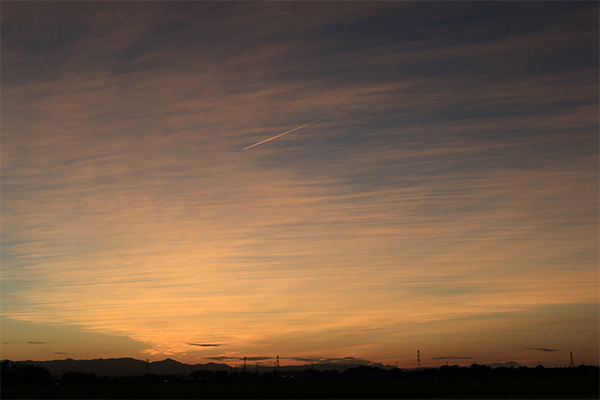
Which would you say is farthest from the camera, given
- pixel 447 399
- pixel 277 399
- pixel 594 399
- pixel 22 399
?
pixel 22 399

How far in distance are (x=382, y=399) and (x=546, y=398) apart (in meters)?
27.9

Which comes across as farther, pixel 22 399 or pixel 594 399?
pixel 22 399

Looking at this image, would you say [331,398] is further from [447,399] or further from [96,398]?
[96,398]

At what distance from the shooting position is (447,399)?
101 meters

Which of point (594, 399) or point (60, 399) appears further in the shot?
point (60, 399)

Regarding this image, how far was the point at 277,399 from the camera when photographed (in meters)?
109

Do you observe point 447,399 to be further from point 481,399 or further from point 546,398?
point 546,398

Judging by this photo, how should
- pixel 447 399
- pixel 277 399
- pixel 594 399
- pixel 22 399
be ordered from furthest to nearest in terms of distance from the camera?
pixel 22 399, pixel 277 399, pixel 447 399, pixel 594 399

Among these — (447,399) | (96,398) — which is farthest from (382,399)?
(96,398)

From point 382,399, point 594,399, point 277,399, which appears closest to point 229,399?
point 277,399

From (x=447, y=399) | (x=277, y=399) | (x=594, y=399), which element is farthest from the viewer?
(x=277, y=399)

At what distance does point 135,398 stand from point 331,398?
132 ft

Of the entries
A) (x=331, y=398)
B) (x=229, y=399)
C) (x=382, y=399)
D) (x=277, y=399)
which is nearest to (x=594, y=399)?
(x=382, y=399)

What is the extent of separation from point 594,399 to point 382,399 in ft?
113
